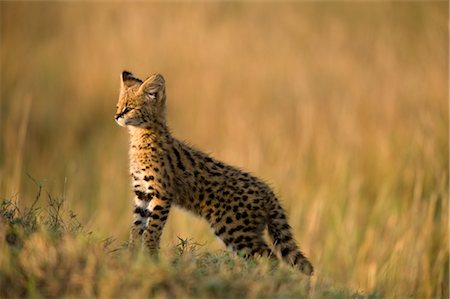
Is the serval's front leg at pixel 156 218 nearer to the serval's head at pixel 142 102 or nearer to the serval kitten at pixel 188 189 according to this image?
the serval kitten at pixel 188 189

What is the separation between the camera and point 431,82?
1021cm

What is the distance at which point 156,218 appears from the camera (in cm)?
545

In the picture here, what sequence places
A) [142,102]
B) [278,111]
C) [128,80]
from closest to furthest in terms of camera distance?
[142,102] → [128,80] → [278,111]

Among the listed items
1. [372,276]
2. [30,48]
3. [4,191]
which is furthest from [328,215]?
[30,48]

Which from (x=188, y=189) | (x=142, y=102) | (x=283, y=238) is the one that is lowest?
(x=283, y=238)

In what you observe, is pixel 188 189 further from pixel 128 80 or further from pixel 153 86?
pixel 128 80

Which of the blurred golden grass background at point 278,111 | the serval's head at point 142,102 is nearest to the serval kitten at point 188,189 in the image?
the serval's head at point 142,102

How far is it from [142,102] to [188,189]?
698mm

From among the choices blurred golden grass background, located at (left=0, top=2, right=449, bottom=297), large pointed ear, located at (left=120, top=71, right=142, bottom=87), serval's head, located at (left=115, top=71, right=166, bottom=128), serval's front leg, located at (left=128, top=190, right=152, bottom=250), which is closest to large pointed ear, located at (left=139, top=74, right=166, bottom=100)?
serval's head, located at (left=115, top=71, right=166, bottom=128)

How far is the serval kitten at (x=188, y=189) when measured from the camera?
18.4 feet

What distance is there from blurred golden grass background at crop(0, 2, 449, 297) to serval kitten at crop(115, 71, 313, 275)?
6.19ft

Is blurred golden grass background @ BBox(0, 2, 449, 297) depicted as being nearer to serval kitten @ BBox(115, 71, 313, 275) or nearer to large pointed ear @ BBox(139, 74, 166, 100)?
serval kitten @ BBox(115, 71, 313, 275)

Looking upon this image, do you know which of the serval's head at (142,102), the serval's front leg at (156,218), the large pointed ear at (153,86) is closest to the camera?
the serval's front leg at (156,218)

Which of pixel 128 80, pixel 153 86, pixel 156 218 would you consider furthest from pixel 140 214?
pixel 128 80
